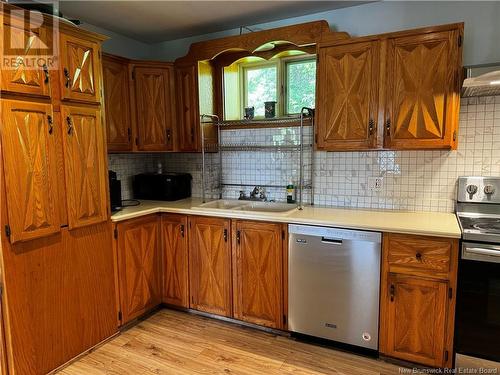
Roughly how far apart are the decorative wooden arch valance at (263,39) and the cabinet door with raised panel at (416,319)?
180 cm

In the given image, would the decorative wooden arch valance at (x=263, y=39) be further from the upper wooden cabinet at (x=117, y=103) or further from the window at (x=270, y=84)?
the upper wooden cabinet at (x=117, y=103)

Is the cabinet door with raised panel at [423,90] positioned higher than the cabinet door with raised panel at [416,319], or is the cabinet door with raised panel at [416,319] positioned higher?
the cabinet door with raised panel at [423,90]

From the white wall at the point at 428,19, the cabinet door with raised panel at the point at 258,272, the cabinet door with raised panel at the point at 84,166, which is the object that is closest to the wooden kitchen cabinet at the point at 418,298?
the cabinet door with raised panel at the point at 258,272

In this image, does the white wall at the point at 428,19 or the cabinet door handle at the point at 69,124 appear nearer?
the cabinet door handle at the point at 69,124

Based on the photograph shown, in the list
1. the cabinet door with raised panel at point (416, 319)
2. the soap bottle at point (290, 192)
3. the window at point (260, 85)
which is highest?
the window at point (260, 85)

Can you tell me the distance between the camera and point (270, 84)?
3.06 meters

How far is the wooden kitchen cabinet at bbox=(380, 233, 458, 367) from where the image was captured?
1.99 meters

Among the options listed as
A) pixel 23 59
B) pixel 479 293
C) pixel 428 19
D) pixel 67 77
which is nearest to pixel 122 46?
pixel 67 77

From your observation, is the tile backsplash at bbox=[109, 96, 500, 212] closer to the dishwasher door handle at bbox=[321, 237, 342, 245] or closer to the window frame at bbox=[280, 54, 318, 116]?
the window frame at bbox=[280, 54, 318, 116]

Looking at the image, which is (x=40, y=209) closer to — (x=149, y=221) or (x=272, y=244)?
(x=149, y=221)

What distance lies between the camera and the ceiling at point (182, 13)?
2557mm

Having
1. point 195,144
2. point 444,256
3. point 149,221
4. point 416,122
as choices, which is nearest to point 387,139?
point 416,122

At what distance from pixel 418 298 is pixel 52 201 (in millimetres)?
2316

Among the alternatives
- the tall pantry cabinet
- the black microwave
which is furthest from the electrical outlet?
the tall pantry cabinet
